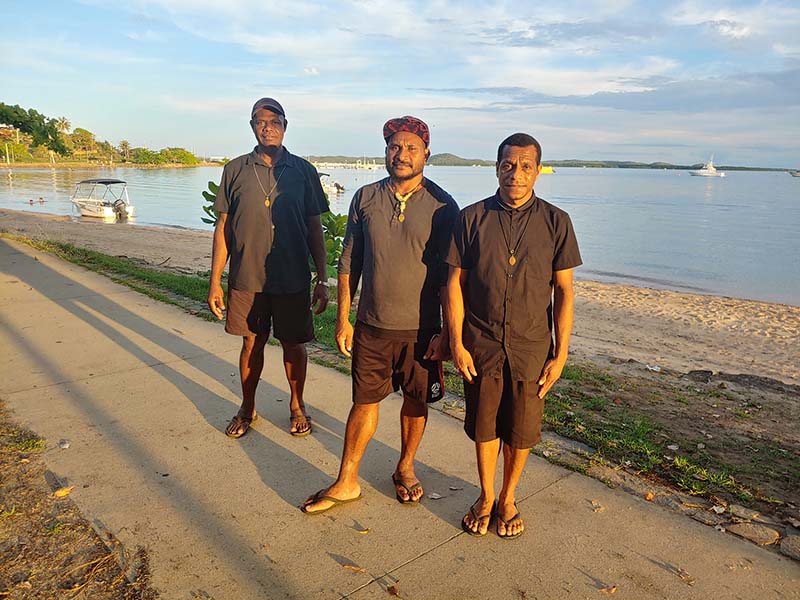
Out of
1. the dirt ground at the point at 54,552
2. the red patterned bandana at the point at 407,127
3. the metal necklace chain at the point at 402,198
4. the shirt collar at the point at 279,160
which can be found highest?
the red patterned bandana at the point at 407,127

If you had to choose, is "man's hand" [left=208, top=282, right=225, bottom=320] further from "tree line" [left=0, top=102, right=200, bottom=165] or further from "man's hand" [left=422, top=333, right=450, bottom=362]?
"tree line" [left=0, top=102, right=200, bottom=165]

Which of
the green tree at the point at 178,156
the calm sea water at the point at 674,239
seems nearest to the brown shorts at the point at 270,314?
the calm sea water at the point at 674,239

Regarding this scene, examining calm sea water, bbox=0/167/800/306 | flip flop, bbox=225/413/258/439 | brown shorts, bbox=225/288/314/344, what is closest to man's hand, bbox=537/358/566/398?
brown shorts, bbox=225/288/314/344

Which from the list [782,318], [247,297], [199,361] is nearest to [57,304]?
[199,361]

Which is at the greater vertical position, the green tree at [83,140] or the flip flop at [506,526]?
the green tree at [83,140]

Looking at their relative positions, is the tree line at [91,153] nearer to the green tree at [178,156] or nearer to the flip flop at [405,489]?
the green tree at [178,156]

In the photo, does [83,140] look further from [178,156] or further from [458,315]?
[458,315]

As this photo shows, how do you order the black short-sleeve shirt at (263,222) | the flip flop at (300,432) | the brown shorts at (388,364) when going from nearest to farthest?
the brown shorts at (388,364) → the black short-sleeve shirt at (263,222) → the flip flop at (300,432)

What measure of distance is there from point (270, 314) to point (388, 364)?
45.1 inches

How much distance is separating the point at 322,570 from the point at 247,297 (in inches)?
71.0

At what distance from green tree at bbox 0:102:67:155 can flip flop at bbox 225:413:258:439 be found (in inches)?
458

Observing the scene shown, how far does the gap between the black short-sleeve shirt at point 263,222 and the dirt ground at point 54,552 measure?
1.54 metres

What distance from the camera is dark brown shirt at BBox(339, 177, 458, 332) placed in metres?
2.84

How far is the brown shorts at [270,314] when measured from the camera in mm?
3717
